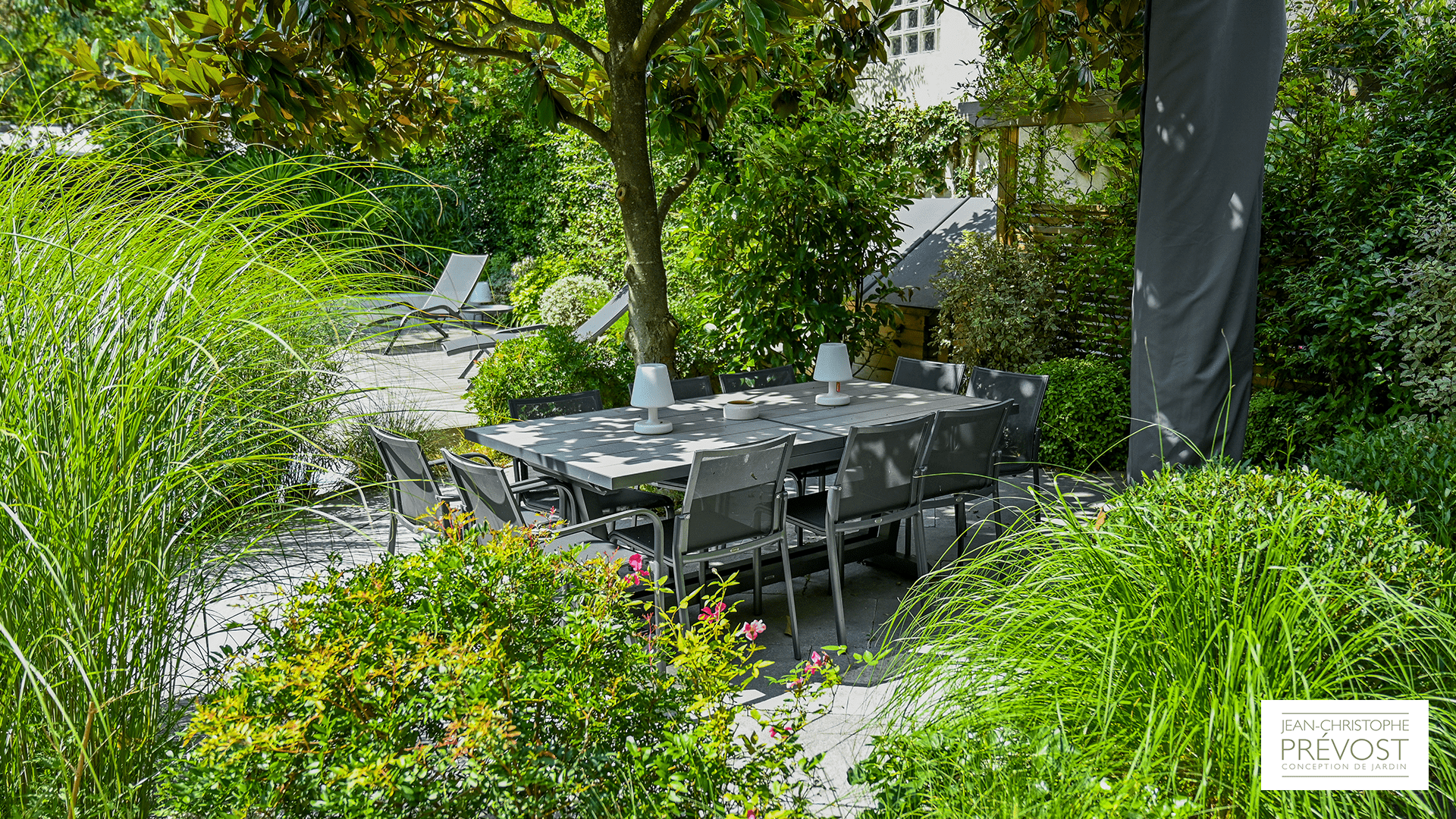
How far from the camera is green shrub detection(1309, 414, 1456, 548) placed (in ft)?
9.67

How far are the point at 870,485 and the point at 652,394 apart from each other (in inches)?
40.1

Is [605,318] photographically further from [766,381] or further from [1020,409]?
[1020,409]

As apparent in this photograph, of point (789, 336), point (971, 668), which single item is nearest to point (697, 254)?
point (789, 336)

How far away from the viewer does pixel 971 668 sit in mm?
2092

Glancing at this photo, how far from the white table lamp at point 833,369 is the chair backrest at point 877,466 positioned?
844 mm

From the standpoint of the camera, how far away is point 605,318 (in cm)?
830

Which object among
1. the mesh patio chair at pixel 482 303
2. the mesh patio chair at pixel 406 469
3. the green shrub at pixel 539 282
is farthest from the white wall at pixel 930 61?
the mesh patio chair at pixel 406 469

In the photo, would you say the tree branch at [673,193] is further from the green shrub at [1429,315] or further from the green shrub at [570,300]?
the green shrub at [570,300]

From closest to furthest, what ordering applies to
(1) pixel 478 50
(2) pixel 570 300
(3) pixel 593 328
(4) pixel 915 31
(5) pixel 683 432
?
(5) pixel 683 432 → (1) pixel 478 50 → (3) pixel 593 328 → (2) pixel 570 300 → (4) pixel 915 31

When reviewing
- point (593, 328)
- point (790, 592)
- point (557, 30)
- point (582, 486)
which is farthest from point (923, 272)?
point (790, 592)

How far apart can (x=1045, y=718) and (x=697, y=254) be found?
229 inches

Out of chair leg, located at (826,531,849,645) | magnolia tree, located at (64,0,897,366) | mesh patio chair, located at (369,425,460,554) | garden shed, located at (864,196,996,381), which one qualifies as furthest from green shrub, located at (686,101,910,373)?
mesh patio chair, located at (369,425,460,554)

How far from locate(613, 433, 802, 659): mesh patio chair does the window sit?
9.66m

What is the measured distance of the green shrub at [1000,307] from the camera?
707 cm
